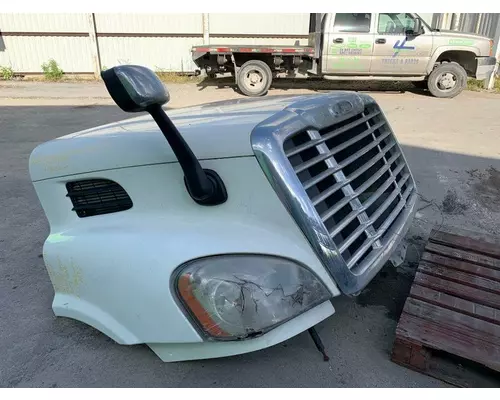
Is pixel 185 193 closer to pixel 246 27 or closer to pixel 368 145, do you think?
pixel 368 145

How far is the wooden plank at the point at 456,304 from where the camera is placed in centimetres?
196

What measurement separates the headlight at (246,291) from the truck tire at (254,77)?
30.3 feet

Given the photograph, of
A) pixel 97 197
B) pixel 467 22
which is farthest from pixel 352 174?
pixel 467 22

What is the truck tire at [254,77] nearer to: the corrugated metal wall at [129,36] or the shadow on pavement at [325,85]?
the shadow on pavement at [325,85]

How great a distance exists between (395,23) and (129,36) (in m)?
8.93

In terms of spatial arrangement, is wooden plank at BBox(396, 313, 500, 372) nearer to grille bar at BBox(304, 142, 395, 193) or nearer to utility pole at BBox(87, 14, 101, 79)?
grille bar at BBox(304, 142, 395, 193)

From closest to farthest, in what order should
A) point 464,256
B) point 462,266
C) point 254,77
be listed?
point 462,266, point 464,256, point 254,77

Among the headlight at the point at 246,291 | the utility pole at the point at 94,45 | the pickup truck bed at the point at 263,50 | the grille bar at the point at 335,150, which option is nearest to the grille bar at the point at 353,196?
the grille bar at the point at 335,150

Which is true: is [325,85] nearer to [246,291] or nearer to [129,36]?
[129,36]

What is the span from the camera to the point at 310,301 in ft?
5.30

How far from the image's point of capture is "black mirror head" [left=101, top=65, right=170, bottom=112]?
1.33m

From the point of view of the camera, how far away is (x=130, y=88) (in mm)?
1323

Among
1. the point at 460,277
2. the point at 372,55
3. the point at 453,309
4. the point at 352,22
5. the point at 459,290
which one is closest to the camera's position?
the point at 453,309

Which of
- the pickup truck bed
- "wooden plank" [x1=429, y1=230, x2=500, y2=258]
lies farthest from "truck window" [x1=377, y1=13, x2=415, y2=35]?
"wooden plank" [x1=429, y1=230, x2=500, y2=258]
